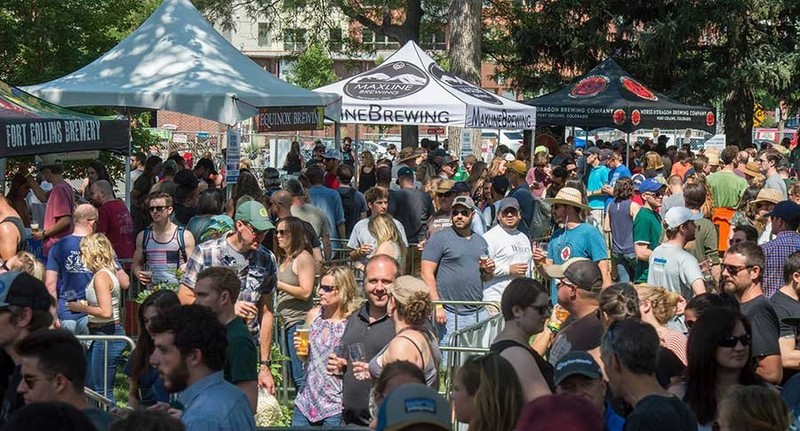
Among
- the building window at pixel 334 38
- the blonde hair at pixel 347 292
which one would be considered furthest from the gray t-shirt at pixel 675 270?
the building window at pixel 334 38

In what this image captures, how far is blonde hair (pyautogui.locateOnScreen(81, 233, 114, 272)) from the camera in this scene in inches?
341

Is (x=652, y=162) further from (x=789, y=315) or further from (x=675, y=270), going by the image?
(x=789, y=315)

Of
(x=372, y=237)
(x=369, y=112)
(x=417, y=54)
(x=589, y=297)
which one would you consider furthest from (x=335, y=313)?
(x=417, y=54)

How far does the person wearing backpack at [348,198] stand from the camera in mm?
13945

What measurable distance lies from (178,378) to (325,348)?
2387 mm

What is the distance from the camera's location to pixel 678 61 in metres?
35.4

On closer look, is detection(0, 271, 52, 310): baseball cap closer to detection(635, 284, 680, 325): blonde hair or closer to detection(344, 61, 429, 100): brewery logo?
detection(635, 284, 680, 325): blonde hair

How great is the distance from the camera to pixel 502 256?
402 inches

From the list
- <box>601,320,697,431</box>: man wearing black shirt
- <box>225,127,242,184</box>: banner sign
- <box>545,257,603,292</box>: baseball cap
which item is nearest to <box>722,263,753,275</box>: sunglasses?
<box>545,257,603,292</box>: baseball cap

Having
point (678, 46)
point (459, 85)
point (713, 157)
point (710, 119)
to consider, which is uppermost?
point (678, 46)

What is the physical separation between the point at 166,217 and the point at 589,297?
415 cm

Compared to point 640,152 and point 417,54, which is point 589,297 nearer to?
point 417,54

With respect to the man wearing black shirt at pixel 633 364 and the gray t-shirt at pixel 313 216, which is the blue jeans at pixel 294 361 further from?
the man wearing black shirt at pixel 633 364

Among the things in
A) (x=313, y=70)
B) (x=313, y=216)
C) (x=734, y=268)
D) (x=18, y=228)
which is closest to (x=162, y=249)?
(x=18, y=228)
